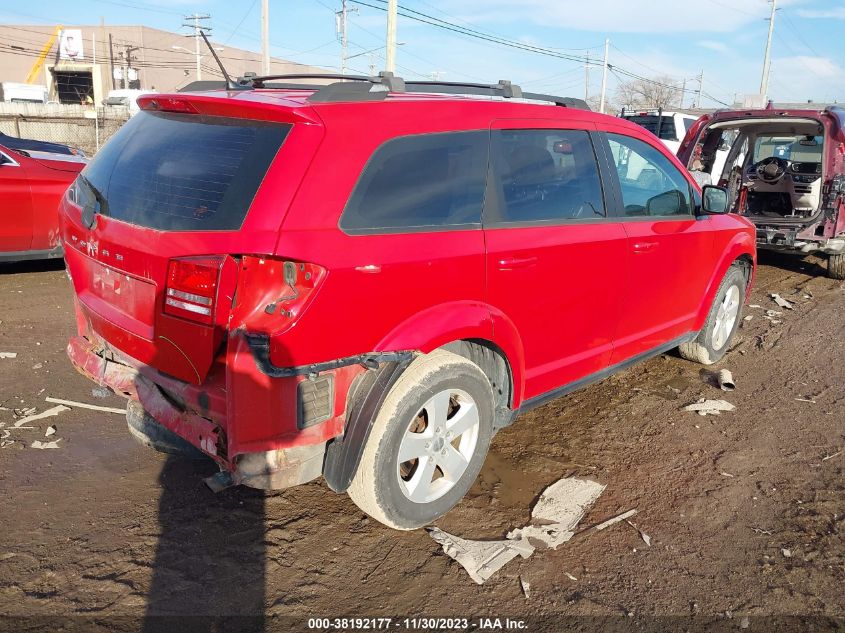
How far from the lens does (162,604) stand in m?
2.57

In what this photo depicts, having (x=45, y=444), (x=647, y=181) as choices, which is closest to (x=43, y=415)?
(x=45, y=444)

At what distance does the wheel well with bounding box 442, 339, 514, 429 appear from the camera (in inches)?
124

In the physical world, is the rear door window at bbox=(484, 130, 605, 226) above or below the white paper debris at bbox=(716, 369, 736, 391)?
above

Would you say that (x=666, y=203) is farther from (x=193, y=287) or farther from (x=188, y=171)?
(x=193, y=287)

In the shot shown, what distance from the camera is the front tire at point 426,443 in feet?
9.12

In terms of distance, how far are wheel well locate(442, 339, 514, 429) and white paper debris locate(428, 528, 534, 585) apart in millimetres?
614

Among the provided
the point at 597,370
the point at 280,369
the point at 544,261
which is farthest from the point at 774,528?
the point at 280,369

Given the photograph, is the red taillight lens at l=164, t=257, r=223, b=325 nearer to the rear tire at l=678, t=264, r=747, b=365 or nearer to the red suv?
the red suv

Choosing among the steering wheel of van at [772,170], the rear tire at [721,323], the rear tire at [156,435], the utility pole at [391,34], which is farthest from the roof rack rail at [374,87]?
the utility pole at [391,34]

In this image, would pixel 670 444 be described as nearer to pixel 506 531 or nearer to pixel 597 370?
pixel 597 370

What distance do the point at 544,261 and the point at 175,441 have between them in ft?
6.32

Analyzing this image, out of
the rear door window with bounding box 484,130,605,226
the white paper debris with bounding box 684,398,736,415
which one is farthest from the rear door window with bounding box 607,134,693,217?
the white paper debris with bounding box 684,398,736,415

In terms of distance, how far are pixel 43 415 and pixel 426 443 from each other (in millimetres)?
2535

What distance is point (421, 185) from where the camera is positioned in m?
2.88
